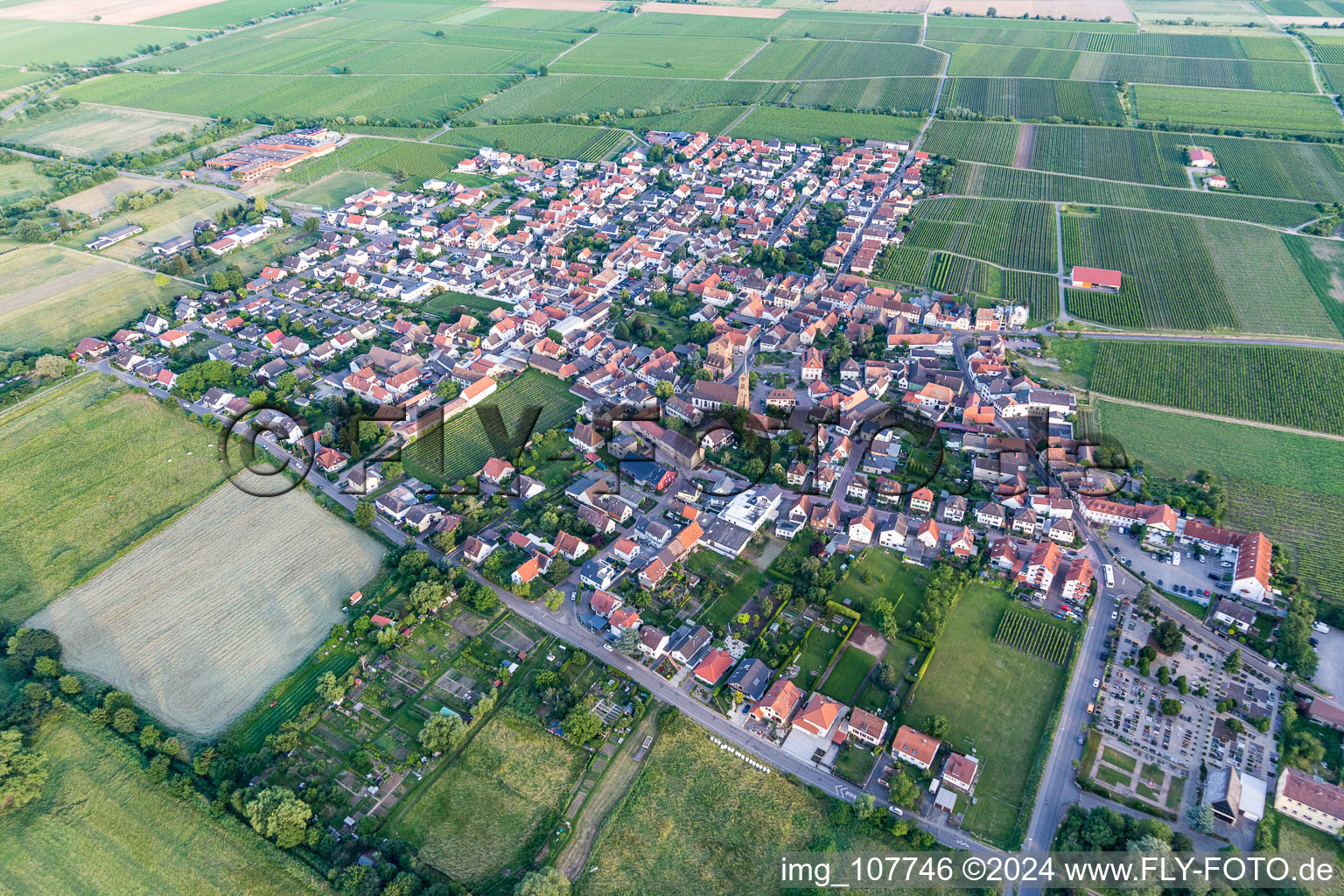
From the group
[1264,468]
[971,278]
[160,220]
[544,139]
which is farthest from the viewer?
[544,139]

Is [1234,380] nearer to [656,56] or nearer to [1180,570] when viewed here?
[1180,570]

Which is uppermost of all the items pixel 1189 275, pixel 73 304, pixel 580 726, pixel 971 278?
pixel 1189 275

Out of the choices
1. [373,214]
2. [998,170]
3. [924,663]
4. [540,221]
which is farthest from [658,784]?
[998,170]

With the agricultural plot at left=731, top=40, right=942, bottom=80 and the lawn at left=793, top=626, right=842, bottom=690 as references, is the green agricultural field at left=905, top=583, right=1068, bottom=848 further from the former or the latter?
the agricultural plot at left=731, top=40, right=942, bottom=80

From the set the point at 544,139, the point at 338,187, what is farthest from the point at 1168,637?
the point at 338,187

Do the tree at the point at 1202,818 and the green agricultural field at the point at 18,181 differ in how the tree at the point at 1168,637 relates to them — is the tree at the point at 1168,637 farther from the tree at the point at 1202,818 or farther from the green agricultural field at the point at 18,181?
the green agricultural field at the point at 18,181

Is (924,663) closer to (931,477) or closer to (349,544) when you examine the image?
(931,477)
